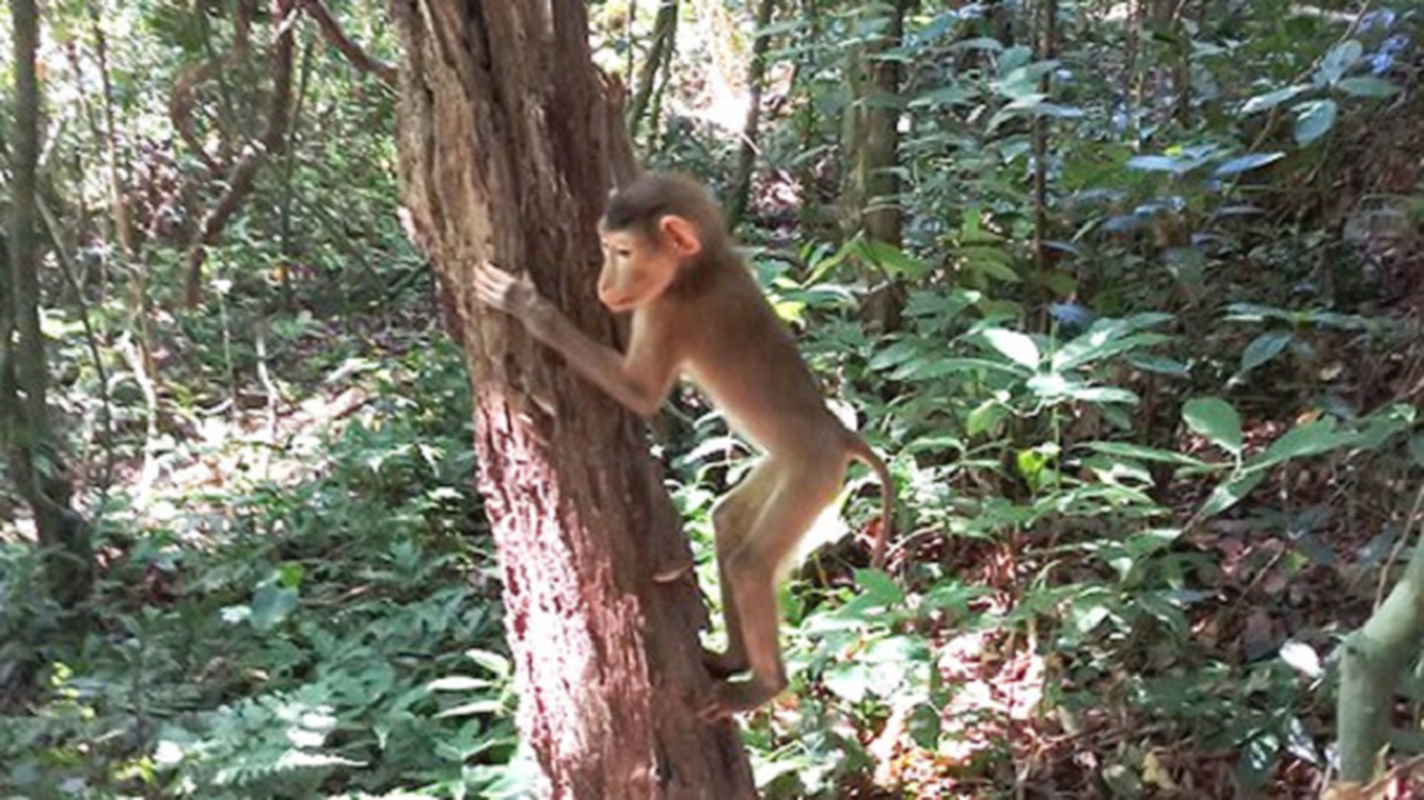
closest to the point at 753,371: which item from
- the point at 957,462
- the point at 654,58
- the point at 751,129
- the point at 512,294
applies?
the point at 512,294

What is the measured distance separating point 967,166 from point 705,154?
5.14 meters

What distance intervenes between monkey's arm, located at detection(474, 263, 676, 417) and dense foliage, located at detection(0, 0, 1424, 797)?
1.36 meters

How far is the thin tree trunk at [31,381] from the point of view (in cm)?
686

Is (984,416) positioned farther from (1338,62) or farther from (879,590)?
(1338,62)

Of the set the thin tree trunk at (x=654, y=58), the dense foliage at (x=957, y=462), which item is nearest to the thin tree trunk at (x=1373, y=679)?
the dense foliage at (x=957, y=462)

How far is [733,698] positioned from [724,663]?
0.49 ft

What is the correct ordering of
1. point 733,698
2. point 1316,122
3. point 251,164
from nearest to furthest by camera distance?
point 733,698 < point 1316,122 < point 251,164

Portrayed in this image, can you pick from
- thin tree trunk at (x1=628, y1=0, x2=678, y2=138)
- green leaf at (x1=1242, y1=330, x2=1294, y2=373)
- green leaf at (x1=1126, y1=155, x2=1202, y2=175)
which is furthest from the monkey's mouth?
thin tree trunk at (x1=628, y1=0, x2=678, y2=138)

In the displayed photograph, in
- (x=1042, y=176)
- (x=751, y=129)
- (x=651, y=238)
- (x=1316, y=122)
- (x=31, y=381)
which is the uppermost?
(x=751, y=129)

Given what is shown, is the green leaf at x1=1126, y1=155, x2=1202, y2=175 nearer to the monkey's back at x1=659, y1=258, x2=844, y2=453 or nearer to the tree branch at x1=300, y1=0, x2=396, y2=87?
the monkey's back at x1=659, y1=258, x2=844, y2=453

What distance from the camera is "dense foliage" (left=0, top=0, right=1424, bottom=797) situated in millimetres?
5047

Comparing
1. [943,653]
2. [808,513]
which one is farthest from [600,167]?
[943,653]

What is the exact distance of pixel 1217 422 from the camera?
425 centimetres

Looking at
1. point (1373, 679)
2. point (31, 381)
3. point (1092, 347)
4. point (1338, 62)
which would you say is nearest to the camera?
point (1373, 679)
